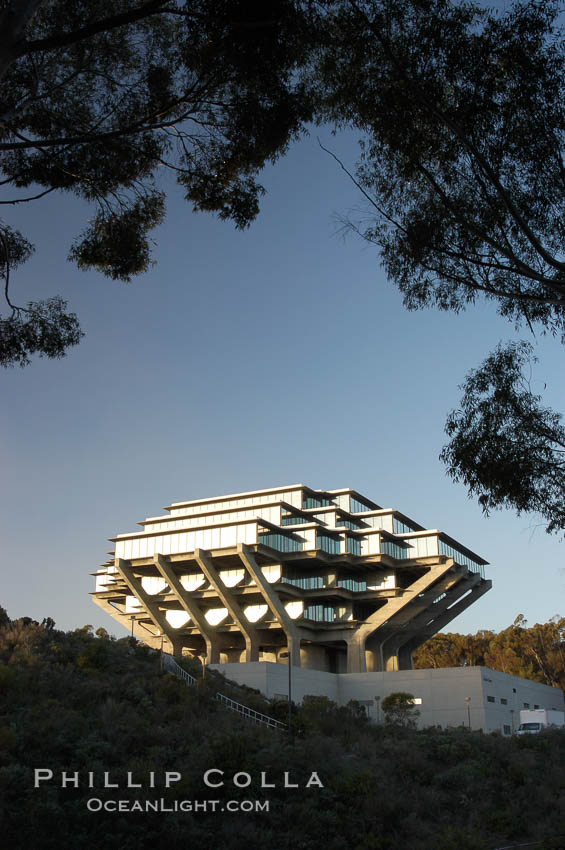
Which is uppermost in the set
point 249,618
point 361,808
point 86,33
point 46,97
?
point 46,97

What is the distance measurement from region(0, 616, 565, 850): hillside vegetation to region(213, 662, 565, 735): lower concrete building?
22.8 metres

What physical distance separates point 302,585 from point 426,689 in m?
15.6

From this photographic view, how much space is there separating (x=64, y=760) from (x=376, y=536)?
51998mm

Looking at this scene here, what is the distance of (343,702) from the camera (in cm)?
5956

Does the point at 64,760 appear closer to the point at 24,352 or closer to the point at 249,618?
the point at 24,352

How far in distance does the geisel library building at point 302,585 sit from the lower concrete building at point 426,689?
191 millimetres

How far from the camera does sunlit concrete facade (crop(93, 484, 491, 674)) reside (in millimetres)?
65812

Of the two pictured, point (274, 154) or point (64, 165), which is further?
point (64, 165)

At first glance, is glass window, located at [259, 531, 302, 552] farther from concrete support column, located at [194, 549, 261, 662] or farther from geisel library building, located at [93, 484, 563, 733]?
concrete support column, located at [194, 549, 261, 662]

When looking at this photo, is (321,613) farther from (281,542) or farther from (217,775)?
(217,775)

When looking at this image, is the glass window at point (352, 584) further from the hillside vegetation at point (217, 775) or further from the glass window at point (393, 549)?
the hillside vegetation at point (217, 775)

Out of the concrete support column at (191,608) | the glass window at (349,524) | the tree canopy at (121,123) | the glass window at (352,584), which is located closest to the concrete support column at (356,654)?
the glass window at (352,584)

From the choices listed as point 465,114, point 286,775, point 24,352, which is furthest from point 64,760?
point 465,114

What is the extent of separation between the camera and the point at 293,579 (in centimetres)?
6819
